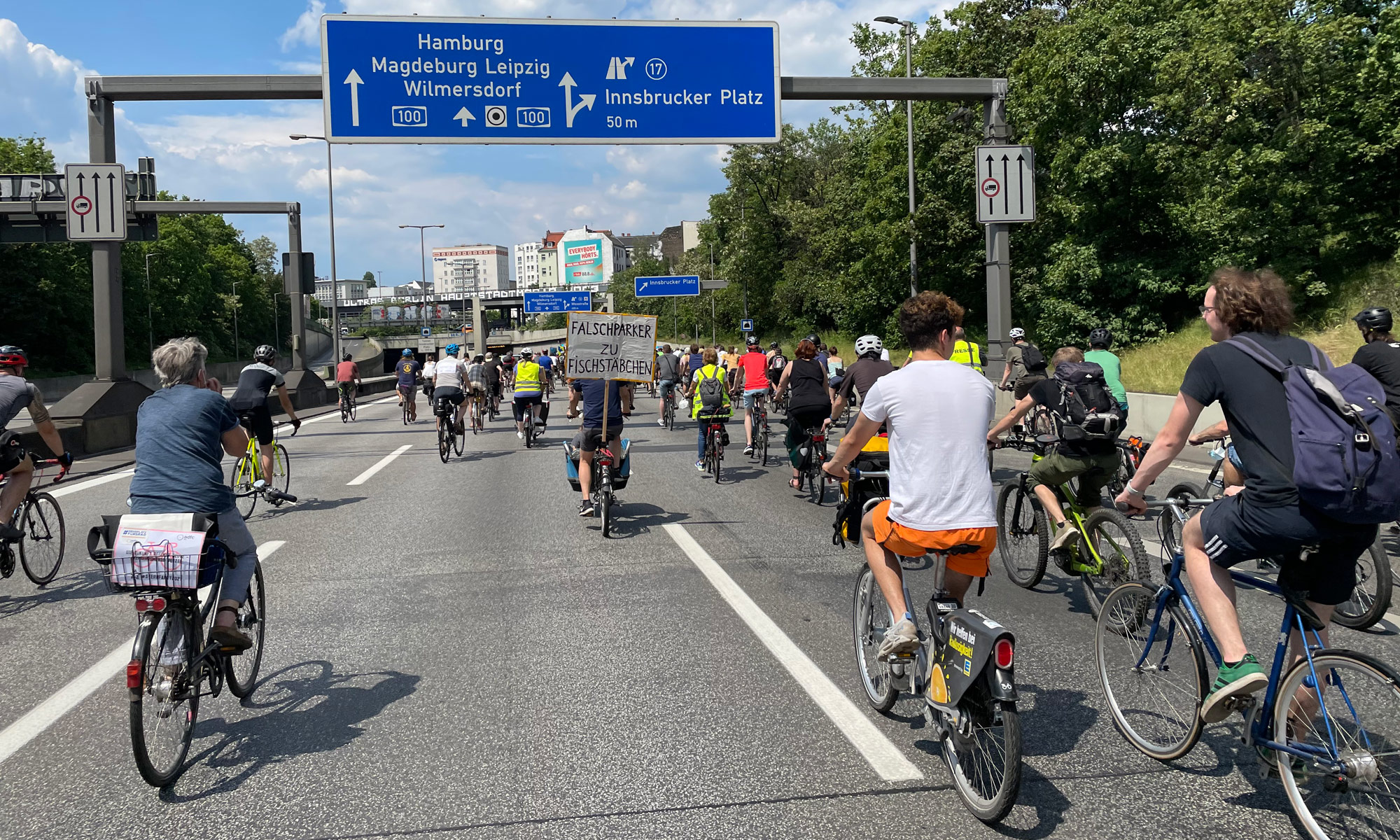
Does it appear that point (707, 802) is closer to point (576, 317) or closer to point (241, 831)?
point (241, 831)

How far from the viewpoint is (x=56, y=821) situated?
3.84 meters

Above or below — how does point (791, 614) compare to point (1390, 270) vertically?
below

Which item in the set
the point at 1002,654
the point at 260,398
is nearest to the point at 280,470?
the point at 260,398

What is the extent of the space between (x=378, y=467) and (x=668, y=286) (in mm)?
41898

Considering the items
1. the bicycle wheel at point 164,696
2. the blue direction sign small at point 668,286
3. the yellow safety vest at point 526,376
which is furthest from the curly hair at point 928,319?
the blue direction sign small at point 668,286

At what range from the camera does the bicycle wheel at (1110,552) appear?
597 centimetres

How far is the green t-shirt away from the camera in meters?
7.39

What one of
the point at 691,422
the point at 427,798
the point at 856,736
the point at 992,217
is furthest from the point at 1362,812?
the point at 691,422

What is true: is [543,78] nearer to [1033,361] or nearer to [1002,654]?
[1033,361]

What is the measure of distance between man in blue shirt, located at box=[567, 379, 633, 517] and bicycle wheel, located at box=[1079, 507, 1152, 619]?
16.0ft

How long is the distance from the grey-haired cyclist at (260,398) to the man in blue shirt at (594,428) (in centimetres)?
330

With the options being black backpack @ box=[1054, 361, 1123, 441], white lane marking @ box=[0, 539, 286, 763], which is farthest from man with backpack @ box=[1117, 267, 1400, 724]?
white lane marking @ box=[0, 539, 286, 763]

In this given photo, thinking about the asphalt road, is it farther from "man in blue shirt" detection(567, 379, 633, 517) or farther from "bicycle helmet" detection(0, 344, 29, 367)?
"bicycle helmet" detection(0, 344, 29, 367)

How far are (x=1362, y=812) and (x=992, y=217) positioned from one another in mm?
13779
